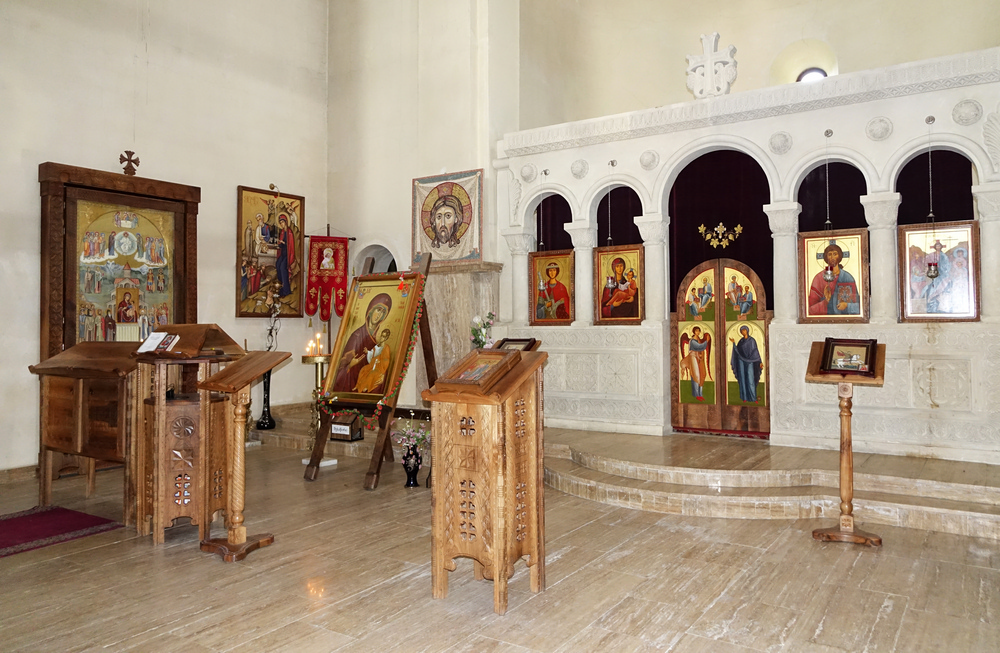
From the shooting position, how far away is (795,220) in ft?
22.4

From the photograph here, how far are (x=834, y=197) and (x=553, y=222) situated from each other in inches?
121

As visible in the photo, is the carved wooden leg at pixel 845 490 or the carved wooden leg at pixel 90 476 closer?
the carved wooden leg at pixel 845 490

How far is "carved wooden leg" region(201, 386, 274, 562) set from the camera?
4.11 meters

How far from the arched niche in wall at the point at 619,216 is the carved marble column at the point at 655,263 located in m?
0.41

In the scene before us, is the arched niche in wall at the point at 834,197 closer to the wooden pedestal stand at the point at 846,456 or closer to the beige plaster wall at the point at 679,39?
the wooden pedestal stand at the point at 846,456

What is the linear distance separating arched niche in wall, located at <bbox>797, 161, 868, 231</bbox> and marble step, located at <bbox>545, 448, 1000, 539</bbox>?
269 centimetres

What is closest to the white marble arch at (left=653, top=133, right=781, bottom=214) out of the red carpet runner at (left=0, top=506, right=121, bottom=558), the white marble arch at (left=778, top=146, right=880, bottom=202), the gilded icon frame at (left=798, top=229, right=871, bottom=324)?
the white marble arch at (left=778, top=146, right=880, bottom=202)

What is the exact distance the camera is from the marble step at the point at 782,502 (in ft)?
15.3

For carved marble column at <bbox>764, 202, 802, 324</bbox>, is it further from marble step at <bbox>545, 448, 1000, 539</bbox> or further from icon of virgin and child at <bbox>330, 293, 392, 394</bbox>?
icon of virgin and child at <bbox>330, 293, 392, 394</bbox>

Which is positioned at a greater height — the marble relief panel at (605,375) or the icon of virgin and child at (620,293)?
the icon of virgin and child at (620,293)

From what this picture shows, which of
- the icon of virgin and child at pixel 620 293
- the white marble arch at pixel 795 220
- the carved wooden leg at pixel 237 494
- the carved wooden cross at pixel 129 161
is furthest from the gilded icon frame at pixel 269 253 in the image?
the carved wooden leg at pixel 237 494

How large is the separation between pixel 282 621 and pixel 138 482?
199 centimetres

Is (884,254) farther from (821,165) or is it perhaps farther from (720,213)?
(720,213)

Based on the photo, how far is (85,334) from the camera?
23.6 feet
